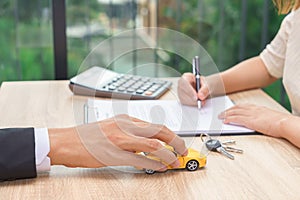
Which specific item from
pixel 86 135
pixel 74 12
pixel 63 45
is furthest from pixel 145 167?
pixel 74 12

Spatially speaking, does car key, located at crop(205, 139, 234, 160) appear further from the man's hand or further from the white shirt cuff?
the white shirt cuff

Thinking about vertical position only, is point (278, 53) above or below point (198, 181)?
above

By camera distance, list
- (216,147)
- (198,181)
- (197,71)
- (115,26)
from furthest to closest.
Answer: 1. (115,26)
2. (197,71)
3. (216,147)
4. (198,181)

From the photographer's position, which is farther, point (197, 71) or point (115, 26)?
point (115, 26)

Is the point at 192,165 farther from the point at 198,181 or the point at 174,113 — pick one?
the point at 174,113

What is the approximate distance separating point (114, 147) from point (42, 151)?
5.4 inches

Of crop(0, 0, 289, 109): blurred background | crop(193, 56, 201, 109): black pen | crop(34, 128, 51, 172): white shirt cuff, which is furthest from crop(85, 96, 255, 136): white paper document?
crop(0, 0, 289, 109): blurred background

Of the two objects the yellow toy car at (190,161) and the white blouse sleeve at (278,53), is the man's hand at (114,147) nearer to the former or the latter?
the yellow toy car at (190,161)

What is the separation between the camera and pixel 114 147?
1.10 meters

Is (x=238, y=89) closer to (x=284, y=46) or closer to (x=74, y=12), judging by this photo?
(x=284, y=46)

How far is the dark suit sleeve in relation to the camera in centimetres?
106

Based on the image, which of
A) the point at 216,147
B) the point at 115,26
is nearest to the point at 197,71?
the point at 216,147

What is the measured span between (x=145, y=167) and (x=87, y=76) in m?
0.68

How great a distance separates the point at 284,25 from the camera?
5.51 ft
